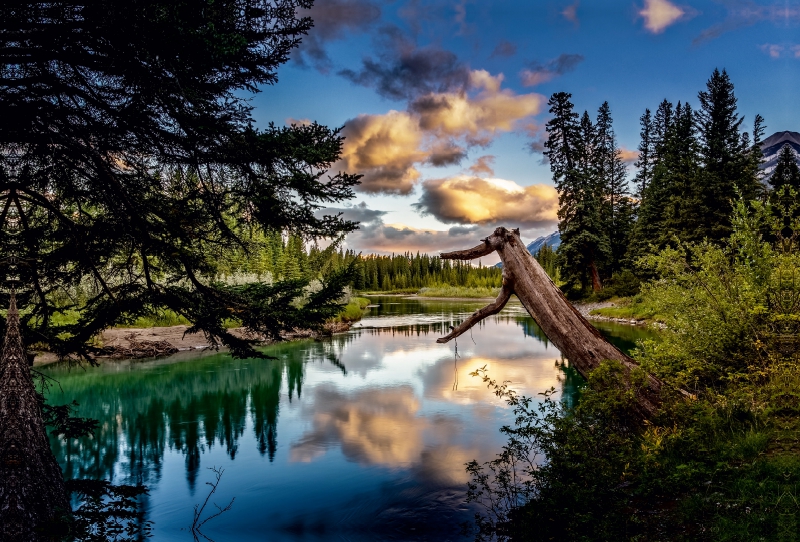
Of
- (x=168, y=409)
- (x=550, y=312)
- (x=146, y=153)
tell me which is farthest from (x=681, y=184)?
(x=146, y=153)

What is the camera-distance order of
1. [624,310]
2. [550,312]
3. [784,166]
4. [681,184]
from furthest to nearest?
[624,310]
[681,184]
[784,166]
[550,312]

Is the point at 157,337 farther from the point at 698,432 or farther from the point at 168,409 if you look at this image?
the point at 698,432

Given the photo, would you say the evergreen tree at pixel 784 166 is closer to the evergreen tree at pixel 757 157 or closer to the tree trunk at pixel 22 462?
the evergreen tree at pixel 757 157

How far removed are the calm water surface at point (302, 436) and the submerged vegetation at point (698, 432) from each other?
7.04 feet

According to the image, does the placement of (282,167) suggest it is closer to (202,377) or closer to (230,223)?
(230,223)

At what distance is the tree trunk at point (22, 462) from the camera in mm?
2443

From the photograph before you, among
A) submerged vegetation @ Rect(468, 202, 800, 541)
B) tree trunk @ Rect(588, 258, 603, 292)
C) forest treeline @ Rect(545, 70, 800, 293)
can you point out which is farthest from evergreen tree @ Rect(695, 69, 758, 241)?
submerged vegetation @ Rect(468, 202, 800, 541)

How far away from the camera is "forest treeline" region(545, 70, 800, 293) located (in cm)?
2644

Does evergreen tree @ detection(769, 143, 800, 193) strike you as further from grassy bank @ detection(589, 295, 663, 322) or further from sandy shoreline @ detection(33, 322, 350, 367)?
sandy shoreline @ detection(33, 322, 350, 367)

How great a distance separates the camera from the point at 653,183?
36844 mm

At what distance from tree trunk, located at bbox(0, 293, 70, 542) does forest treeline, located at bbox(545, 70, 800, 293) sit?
859 inches

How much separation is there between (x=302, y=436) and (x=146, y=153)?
8.63 m

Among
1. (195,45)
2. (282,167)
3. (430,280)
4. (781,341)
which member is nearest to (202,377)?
(282,167)

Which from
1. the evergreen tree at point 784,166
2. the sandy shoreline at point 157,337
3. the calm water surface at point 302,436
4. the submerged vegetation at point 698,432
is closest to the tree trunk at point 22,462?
the submerged vegetation at point 698,432
